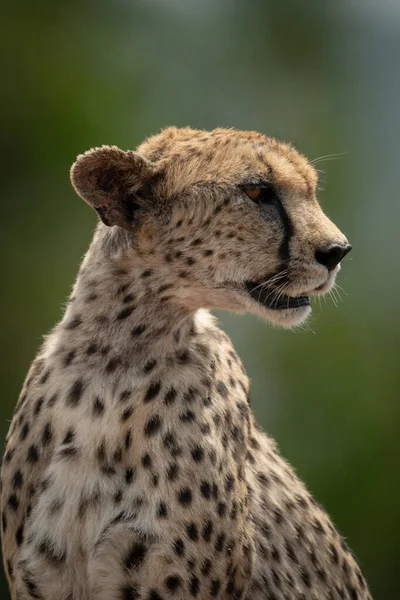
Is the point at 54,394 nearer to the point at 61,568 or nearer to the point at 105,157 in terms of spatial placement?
the point at 61,568

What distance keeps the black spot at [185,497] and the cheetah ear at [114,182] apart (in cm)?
86

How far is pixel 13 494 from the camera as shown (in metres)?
3.63

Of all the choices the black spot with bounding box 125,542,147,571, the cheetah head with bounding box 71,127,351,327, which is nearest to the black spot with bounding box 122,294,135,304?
the cheetah head with bounding box 71,127,351,327

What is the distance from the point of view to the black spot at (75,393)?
11.7 feet

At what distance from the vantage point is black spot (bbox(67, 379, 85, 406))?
3561 millimetres

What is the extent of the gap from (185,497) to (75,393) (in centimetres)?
49

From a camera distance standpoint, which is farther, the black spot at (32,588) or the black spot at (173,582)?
the black spot at (32,588)

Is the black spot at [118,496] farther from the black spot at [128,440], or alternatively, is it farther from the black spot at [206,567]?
the black spot at [206,567]

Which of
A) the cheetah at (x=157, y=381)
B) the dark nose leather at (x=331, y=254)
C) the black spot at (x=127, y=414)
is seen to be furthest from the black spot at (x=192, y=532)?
the dark nose leather at (x=331, y=254)

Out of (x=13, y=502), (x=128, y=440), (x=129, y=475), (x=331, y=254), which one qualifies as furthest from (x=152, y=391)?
(x=331, y=254)

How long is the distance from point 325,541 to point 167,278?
122cm

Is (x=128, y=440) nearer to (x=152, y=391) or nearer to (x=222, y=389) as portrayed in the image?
(x=152, y=391)

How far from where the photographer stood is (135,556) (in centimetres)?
338

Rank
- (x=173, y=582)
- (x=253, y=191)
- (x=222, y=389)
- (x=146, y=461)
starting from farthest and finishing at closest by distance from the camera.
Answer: (x=222, y=389)
(x=253, y=191)
(x=146, y=461)
(x=173, y=582)
